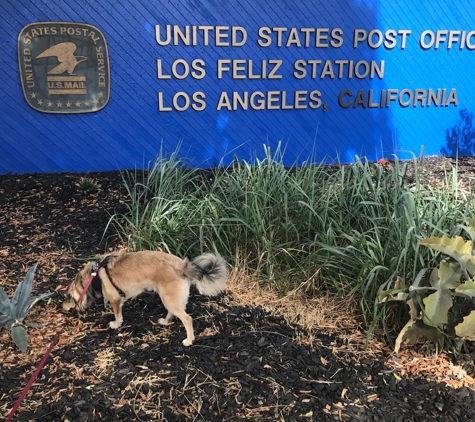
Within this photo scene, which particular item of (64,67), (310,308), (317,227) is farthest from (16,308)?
(64,67)

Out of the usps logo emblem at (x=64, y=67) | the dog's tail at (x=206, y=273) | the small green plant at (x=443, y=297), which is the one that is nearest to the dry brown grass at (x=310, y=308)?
the small green plant at (x=443, y=297)

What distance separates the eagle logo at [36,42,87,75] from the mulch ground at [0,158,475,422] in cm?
384

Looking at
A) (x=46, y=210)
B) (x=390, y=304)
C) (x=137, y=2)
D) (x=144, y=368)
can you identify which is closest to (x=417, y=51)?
(x=137, y=2)

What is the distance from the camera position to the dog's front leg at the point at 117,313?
9.65 ft

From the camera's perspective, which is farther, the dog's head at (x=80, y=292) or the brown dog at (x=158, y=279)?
the dog's head at (x=80, y=292)

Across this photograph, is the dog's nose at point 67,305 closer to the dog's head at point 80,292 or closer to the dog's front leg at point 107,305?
the dog's head at point 80,292

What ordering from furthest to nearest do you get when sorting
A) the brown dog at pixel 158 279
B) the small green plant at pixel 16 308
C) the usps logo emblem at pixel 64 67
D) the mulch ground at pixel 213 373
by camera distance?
the usps logo emblem at pixel 64 67, the brown dog at pixel 158 279, the small green plant at pixel 16 308, the mulch ground at pixel 213 373

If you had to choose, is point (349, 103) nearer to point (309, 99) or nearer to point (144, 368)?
point (309, 99)

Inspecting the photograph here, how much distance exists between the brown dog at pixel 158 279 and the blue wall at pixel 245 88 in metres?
3.49

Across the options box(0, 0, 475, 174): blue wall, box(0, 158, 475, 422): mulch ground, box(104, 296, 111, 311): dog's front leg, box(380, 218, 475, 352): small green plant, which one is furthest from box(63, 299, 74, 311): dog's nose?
box(0, 0, 475, 174): blue wall

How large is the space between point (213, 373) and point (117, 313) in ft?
2.87

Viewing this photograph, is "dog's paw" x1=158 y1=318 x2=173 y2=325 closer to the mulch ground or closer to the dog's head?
the mulch ground

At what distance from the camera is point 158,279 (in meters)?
2.83

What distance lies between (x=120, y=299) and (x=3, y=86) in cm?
475
